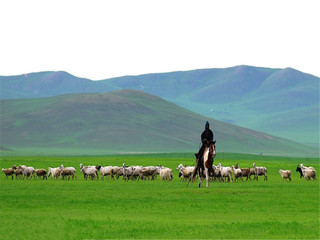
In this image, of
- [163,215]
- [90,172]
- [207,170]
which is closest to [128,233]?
[163,215]

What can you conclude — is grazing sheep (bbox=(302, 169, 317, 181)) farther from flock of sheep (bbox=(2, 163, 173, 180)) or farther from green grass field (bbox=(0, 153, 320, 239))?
Result: green grass field (bbox=(0, 153, 320, 239))

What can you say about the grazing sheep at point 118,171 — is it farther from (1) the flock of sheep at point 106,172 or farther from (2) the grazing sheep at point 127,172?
(2) the grazing sheep at point 127,172

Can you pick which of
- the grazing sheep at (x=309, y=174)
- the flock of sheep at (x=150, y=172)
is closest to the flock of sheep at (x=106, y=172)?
the flock of sheep at (x=150, y=172)

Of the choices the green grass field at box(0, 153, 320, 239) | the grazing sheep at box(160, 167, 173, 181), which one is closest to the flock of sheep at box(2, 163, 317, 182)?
the grazing sheep at box(160, 167, 173, 181)

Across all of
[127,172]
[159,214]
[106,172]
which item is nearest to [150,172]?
[127,172]

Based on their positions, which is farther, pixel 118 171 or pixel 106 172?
pixel 106 172

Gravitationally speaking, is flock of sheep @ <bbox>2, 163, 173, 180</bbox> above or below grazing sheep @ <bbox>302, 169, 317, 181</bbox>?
below

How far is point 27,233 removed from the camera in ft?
68.7

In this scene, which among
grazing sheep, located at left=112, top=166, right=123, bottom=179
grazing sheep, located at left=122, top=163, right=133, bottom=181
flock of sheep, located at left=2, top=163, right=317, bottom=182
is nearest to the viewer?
flock of sheep, located at left=2, top=163, right=317, bottom=182

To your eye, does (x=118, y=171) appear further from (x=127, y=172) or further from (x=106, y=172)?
(x=127, y=172)

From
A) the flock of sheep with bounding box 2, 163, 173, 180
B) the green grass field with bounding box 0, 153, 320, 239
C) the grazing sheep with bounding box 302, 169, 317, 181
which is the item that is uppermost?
the grazing sheep with bounding box 302, 169, 317, 181

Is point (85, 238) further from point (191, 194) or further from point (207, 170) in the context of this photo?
point (207, 170)

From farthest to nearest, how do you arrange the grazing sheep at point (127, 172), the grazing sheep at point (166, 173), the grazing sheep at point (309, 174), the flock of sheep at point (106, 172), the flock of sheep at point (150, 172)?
1. the grazing sheep at point (309, 174)
2. the flock of sheep at point (106, 172)
3. the grazing sheep at point (127, 172)
4. the grazing sheep at point (166, 173)
5. the flock of sheep at point (150, 172)

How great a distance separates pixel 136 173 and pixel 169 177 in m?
2.70
